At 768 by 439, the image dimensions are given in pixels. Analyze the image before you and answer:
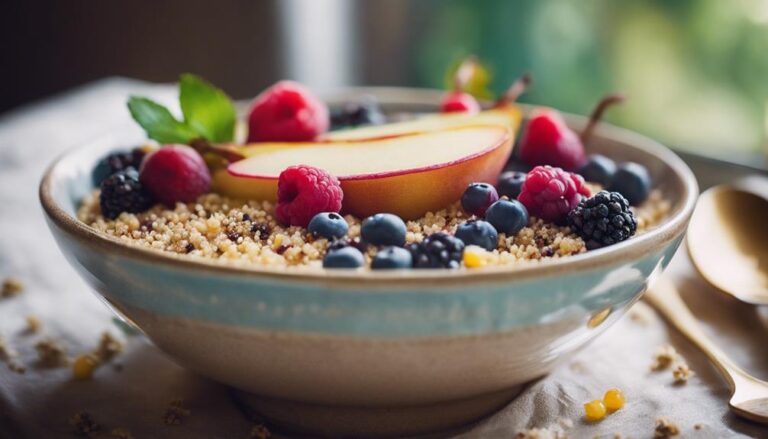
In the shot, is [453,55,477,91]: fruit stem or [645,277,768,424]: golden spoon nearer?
[645,277,768,424]: golden spoon

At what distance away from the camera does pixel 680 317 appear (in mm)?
870

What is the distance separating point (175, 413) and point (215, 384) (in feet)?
0.20

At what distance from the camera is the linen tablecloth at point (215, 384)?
0.68m

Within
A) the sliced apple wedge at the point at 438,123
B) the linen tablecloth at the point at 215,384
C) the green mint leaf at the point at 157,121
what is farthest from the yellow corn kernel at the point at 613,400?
the green mint leaf at the point at 157,121

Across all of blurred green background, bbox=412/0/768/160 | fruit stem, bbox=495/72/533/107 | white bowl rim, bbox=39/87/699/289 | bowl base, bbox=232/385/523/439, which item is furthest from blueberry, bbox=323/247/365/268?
blurred green background, bbox=412/0/768/160

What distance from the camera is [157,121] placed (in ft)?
2.86

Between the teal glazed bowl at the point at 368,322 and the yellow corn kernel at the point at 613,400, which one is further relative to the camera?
the yellow corn kernel at the point at 613,400

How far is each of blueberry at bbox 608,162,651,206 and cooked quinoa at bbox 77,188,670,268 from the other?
0.06m

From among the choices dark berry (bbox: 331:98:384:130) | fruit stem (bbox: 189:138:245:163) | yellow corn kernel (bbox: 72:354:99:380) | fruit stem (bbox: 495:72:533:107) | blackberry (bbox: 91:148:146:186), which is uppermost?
fruit stem (bbox: 495:72:533:107)

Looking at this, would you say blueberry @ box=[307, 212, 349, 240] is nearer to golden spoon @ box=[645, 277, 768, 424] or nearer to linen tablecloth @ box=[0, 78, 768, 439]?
linen tablecloth @ box=[0, 78, 768, 439]

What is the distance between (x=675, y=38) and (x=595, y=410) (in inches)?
54.2

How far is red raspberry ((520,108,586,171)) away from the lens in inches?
35.2

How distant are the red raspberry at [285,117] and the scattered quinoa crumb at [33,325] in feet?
1.07

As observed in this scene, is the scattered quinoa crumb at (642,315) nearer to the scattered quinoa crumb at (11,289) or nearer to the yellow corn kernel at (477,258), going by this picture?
the yellow corn kernel at (477,258)
